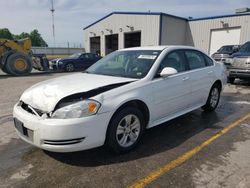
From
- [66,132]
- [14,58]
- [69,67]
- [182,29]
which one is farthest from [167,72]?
[182,29]

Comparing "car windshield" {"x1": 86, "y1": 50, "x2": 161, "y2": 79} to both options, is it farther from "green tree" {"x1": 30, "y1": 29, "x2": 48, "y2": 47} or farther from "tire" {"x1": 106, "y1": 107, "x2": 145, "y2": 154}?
"green tree" {"x1": 30, "y1": 29, "x2": 48, "y2": 47}

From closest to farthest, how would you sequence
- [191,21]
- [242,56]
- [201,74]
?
[201,74], [242,56], [191,21]

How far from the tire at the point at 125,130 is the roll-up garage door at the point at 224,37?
20043 millimetres

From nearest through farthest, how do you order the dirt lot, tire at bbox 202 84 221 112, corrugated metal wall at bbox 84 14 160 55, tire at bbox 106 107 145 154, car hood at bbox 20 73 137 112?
the dirt lot
car hood at bbox 20 73 137 112
tire at bbox 106 107 145 154
tire at bbox 202 84 221 112
corrugated metal wall at bbox 84 14 160 55

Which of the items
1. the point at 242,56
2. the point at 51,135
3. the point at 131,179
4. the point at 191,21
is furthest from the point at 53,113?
the point at 191,21

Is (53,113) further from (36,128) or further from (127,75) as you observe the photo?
(127,75)

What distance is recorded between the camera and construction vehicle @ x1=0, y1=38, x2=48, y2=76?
1368 centimetres

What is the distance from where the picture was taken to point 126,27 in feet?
82.8

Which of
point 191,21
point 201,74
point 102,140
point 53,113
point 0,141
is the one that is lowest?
point 0,141

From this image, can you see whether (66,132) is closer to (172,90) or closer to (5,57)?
(172,90)

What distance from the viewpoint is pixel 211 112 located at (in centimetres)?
562

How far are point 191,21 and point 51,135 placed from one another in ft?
77.2

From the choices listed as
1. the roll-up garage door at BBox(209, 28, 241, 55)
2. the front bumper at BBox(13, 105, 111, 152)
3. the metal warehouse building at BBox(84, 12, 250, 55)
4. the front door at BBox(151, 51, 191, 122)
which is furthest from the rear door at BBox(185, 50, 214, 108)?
the roll-up garage door at BBox(209, 28, 241, 55)

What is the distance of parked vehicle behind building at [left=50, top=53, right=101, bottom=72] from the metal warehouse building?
7.22 m
